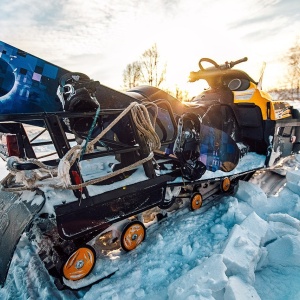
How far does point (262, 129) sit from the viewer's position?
4.26m

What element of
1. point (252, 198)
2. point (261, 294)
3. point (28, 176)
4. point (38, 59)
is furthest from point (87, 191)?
point (252, 198)

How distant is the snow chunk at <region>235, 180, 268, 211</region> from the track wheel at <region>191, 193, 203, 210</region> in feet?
2.18

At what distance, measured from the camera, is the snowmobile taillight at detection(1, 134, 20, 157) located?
2045 mm

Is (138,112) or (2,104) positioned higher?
(2,104)

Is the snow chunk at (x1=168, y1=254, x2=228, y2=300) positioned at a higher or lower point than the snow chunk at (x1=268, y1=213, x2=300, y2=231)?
higher

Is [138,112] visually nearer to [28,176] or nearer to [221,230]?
[28,176]

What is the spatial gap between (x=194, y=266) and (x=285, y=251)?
839mm

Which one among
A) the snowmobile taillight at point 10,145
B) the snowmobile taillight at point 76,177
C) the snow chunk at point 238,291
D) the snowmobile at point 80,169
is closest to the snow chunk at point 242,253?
the snow chunk at point 238,291

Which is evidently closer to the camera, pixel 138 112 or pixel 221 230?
pixel 138 112

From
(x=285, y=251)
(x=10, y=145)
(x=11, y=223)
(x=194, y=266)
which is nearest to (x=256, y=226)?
(x=285, y=251)

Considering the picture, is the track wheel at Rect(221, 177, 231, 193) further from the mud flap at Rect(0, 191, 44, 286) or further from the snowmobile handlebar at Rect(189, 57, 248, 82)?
the mud flap at Rect(0, 191, 44, 286)

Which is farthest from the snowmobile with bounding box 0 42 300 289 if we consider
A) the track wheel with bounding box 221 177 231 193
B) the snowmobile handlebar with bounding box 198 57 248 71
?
the snowmobile handlebar with bounding box 198 57 248 71

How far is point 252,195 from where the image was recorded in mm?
3502

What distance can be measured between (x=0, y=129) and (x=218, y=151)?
2.62 m
